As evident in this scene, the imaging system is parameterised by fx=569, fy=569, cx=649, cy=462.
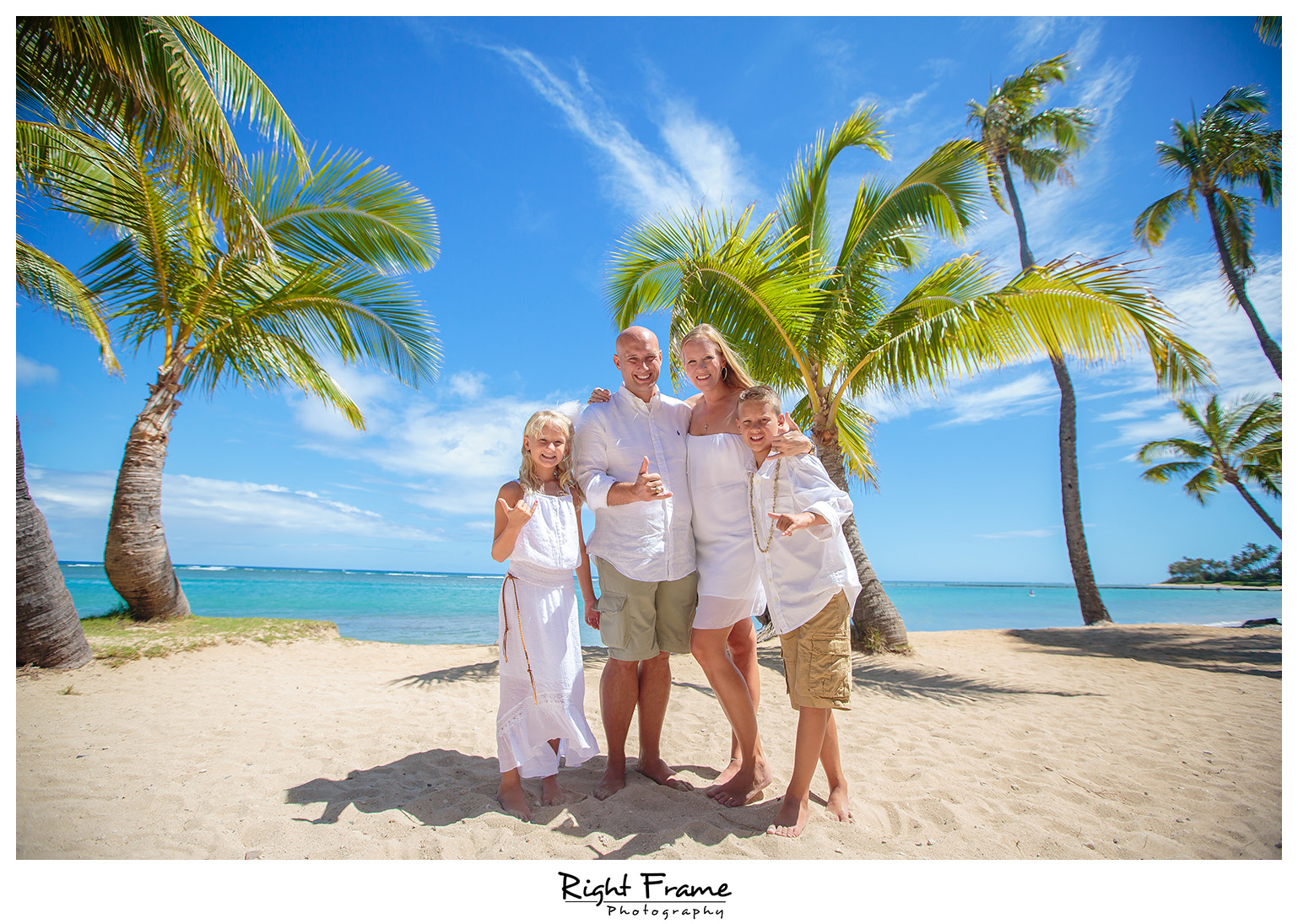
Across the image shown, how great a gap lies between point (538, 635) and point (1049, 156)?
52.5 ft

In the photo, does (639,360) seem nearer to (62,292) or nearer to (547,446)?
(547,446)

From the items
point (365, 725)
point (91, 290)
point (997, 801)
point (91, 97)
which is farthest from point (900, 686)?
point (91, 290)

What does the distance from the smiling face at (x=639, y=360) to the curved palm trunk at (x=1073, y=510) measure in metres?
10.8

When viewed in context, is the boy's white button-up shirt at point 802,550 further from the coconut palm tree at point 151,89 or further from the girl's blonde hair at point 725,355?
the coconut palm tree at point 151,89

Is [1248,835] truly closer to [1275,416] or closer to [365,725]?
[365,725]

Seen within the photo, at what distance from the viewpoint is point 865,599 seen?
22.1 feet

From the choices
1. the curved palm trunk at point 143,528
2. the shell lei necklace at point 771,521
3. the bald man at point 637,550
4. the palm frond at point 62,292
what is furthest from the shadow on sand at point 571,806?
the palm frond at point 62,292

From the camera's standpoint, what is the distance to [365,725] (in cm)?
358

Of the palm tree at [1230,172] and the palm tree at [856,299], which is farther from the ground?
the palm tree at [1230,172]

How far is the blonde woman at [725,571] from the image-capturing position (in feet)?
8.32

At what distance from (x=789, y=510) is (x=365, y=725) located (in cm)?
303

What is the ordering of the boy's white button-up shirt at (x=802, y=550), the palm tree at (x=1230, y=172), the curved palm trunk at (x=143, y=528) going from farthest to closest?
the palm tree at (x=1230, y=172)
the curved palm trunk at (x=143, y=528)
the boy's white button-up shirt at (x=802, y=550)

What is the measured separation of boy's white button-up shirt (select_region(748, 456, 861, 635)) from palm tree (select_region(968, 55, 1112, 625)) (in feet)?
36.3

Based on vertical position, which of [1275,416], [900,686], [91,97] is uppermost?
[91,97]
